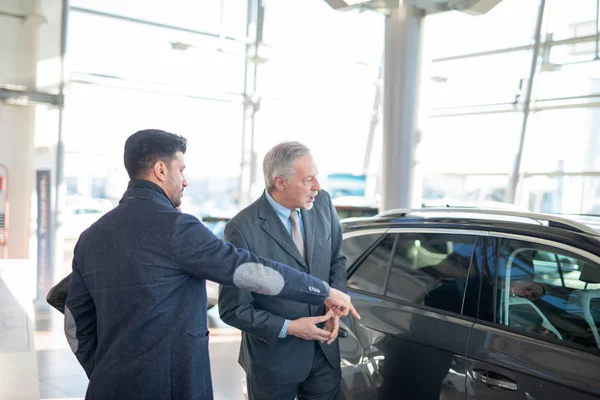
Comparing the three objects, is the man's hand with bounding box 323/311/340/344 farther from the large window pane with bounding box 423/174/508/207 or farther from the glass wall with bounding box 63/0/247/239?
the large window pane with bounding box 423/174/508/207

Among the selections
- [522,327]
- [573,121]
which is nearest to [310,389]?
[522,327]

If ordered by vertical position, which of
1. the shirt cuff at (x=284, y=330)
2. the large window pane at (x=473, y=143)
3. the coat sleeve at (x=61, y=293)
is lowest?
the shirt cuff at (x=284, y=330)

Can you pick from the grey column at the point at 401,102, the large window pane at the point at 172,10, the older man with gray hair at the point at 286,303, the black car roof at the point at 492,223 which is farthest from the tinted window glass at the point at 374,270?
the large window pane at the point at 172,10

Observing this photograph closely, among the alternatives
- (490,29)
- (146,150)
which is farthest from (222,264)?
(490,29)

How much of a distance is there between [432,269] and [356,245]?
0.49 metres

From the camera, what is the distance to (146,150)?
1.97 metres

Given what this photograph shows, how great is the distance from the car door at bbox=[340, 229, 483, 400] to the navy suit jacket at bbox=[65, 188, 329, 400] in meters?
0.77

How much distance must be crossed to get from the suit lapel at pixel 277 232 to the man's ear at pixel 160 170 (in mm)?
591

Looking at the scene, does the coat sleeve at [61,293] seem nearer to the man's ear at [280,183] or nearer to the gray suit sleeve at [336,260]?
the man's ear at [280,183]

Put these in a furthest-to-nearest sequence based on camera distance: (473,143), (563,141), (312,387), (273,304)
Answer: (473,143) < (563,141) < (312,387) < (273,304)

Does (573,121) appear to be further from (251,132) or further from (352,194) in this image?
(251,132)

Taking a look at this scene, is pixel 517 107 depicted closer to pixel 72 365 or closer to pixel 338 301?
pixel 72 365

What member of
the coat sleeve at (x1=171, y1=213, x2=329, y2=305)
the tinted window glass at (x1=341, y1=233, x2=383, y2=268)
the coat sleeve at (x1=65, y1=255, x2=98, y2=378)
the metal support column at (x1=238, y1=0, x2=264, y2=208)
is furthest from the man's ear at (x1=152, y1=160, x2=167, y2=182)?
the metal support column at (x1=238, y1=0, x2=264, y2=208)

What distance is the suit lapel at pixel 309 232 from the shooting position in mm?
2541
